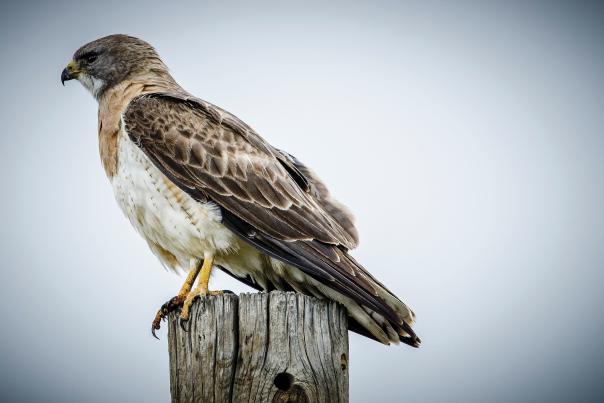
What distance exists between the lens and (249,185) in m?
5.47

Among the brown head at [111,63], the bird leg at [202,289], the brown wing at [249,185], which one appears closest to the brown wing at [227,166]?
the brown wing at [249,185]

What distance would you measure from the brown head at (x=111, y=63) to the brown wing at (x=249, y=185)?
1088mm

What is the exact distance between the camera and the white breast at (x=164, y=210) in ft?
17.6

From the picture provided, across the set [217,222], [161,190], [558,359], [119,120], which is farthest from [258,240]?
[558,359]

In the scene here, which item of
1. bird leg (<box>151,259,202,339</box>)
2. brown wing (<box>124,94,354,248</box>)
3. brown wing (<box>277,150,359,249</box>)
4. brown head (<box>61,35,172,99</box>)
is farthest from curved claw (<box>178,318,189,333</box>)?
brown head (<box>61,35,172,99</box>)

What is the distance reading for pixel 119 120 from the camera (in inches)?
235

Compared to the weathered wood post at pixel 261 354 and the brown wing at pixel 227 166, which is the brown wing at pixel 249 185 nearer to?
the brown wing at pixel 227 166

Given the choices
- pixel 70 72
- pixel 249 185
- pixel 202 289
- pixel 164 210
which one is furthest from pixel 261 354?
pixel 70 72

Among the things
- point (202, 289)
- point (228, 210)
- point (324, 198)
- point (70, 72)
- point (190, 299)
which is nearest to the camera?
point (190, 299)

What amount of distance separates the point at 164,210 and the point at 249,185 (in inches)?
25.5

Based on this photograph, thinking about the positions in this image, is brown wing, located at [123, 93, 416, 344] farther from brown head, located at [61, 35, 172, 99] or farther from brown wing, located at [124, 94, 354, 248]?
brown head, located at [61, 35, 172, 99]

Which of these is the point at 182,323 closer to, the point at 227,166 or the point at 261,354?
the point at 261,354

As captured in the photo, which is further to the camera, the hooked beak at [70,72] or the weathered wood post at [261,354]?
the hooked beak at [70,72]

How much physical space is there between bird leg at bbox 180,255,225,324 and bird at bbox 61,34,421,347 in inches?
0.5
